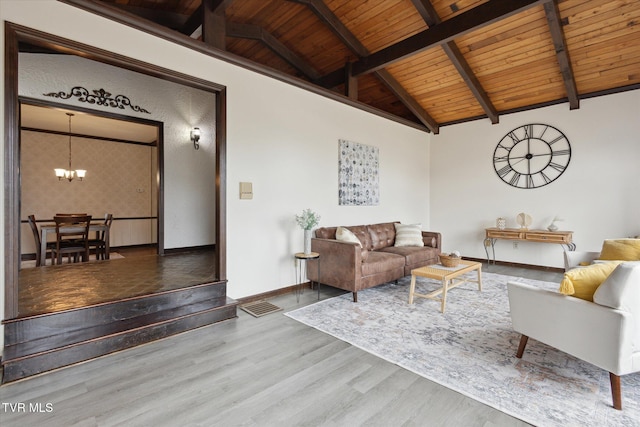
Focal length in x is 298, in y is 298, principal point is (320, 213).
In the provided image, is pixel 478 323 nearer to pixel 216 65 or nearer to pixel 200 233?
pixel 216 65

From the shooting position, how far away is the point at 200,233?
6.27 metres

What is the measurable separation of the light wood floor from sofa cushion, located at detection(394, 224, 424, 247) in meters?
3.00

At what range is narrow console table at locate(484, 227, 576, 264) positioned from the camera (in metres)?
5.13

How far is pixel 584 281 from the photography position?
2.04 meters

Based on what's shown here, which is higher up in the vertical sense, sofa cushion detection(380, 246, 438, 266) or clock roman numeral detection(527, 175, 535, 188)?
clock roman numeral detection(527, 175, 535, 188)

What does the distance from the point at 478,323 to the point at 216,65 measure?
414cm

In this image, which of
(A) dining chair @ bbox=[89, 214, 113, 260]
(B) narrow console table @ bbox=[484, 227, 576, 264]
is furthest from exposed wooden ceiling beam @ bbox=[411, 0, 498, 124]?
(A) dining chair @ bbox=[89, 214, 113, 260]

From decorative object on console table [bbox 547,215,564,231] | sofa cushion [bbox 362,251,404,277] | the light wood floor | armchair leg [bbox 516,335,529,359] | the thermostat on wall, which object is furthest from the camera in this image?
decorative object on console table [bbox 547,215,564,231]

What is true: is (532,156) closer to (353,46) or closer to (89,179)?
(353,46)

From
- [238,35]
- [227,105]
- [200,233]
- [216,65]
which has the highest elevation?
[238,35]

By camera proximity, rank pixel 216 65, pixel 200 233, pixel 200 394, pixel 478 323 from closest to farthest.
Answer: pixel 200 394, pixel 478 323, pixel 216 65, pixel 200 233

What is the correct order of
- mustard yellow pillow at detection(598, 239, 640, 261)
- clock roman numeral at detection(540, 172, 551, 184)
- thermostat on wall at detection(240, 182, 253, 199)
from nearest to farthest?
mustard yellow pillow at detection(598, 239, 640, 261) < thermostat on wall at detection(240, 182, 253, 199) < clock roman numeral at detection(540, 172, 551, 184)

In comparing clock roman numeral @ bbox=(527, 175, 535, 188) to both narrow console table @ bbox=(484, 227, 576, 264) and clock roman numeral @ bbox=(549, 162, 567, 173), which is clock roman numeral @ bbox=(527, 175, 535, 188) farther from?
narrow console table @ bbox=(484, 227, 576, 264)

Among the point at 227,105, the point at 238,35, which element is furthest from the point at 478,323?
the point at 238,35
